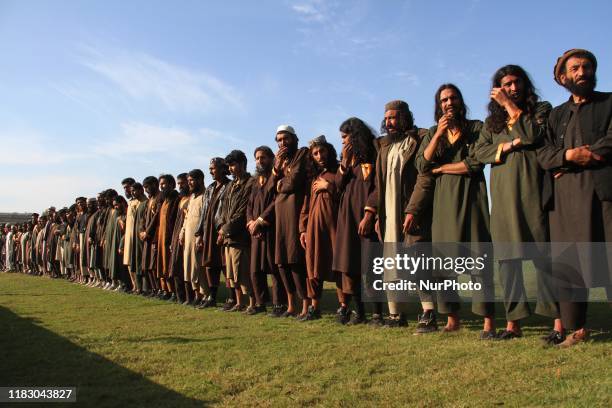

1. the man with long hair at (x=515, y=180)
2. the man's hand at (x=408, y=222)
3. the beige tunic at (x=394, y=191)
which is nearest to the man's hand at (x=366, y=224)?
the beige tunic at (x=394, y=191)

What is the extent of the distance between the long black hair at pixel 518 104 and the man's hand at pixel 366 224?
1.55 metres

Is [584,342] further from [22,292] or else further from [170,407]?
[22,292]

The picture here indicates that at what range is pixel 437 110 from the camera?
196 inches

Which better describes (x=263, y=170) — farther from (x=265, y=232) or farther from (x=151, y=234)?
(x=151, y=234)

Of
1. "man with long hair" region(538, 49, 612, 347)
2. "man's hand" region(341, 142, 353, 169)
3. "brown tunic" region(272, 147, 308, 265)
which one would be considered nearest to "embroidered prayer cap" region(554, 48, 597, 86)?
"man with long hair" region(538, 49, 612, 347)

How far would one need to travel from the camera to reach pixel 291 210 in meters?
6.65

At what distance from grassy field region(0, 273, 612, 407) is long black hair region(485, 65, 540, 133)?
5.74ft

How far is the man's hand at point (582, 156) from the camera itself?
12.2 ft

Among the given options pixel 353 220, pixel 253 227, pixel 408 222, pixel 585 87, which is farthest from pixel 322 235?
pixel 585 87

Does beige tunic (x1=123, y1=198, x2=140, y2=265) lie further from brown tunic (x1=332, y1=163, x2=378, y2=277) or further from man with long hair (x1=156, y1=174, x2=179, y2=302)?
brown tunic (x1=332, y1=163, x2=378, y2=277)

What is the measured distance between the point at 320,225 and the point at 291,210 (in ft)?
2.11

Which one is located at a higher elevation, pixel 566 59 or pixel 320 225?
pixel 566 59

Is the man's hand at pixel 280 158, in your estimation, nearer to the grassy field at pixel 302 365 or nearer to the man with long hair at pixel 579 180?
the grassy field at pixel 302 365

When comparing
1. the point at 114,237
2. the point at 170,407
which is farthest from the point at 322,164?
the point at 114,237
